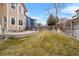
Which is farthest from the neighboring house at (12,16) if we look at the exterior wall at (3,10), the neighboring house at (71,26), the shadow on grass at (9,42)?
the neighboring house at (71,26)

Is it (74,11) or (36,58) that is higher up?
(74,11)

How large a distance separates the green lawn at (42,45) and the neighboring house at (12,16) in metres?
0.15

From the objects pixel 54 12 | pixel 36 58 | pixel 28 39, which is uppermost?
pixel 54 12

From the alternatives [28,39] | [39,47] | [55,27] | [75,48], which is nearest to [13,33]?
[28,39]

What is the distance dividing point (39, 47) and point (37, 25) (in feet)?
0.92

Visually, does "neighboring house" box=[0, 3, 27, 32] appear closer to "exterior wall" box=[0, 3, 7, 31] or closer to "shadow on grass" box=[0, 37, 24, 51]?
"exterior wall" box=[0, 3, 7, 31]

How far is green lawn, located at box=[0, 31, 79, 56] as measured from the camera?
8.17ft

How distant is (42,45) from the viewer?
2.52 metres

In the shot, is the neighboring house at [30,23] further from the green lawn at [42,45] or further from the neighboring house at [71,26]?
the neighboring house at [71,26]

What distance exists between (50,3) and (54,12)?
0.39 ft

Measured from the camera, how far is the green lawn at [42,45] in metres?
2.49

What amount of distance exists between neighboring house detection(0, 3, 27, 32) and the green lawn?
0.49 feet

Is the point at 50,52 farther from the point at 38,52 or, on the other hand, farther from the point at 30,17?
the point at 30,17

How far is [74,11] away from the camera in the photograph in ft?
8.32
